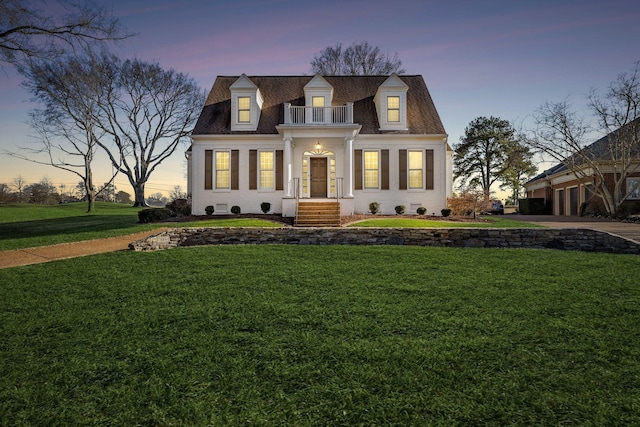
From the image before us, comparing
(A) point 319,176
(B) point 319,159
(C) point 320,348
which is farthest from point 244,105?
(C) point 320,348

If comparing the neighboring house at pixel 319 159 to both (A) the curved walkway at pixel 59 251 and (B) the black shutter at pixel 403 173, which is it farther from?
(A) the curved walkway at pixel 59 251

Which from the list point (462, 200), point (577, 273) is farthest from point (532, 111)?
point (577, 273)

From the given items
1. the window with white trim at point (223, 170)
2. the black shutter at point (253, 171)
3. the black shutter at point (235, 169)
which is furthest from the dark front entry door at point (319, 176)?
the window with white trim at point (223, 170)

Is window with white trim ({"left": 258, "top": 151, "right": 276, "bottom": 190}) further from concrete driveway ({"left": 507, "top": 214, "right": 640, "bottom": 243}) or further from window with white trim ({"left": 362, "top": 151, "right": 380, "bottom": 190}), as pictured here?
concrete driveway ({"left": 507, "top": 214, "right": 640, "bottom": 243})

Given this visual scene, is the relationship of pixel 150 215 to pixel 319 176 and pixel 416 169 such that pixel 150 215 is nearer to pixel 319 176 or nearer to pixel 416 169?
pixel 319 176

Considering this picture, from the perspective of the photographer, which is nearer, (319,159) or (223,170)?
(223,170)

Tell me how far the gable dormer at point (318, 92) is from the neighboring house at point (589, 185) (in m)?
15.5

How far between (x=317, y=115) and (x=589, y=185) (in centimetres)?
1820

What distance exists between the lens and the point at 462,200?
1562cm

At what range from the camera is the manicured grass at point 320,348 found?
2088mm

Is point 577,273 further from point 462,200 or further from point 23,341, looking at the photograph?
point 462,200

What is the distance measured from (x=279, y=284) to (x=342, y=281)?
958 millimetres

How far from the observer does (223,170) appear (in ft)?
52.4

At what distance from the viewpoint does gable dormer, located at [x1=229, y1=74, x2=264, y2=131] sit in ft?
52.4
